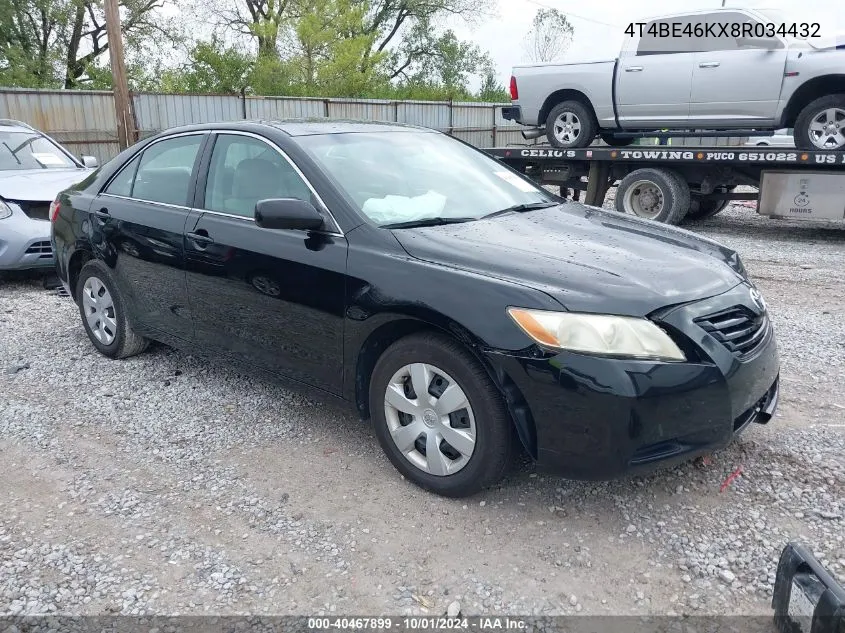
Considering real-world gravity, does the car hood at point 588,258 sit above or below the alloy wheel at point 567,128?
below

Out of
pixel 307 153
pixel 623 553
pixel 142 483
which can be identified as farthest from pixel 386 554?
pixel 307 153

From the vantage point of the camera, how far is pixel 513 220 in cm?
360

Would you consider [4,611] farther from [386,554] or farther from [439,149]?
[439,149]

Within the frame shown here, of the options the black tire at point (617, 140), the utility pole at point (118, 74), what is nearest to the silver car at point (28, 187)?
the utility pole at point (118, 74)

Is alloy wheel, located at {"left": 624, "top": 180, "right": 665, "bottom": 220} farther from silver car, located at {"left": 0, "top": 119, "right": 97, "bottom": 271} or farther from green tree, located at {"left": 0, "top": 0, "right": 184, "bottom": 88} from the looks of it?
green tree, located at {"left": 0, "top": 0, "right": 184, "bottom": 88}

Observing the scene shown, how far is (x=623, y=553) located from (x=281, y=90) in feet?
87.8

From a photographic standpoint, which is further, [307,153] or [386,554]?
[307,153]

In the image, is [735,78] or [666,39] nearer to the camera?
[735,78]

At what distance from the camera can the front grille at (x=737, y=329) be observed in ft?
9.13

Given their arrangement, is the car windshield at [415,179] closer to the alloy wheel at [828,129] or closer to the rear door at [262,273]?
the rear door at [262,273]

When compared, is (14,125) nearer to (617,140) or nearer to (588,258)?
(588,258)

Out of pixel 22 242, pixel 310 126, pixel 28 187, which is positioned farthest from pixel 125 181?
pixel 28 187

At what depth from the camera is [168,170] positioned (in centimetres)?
432

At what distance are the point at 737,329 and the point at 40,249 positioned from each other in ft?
21.2
